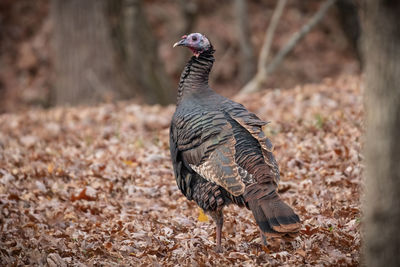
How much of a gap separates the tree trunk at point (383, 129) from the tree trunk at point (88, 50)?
925 centimetres

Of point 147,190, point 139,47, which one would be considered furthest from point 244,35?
point 147,190

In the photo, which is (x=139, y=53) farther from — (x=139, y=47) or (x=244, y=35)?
(x=244, y=35)

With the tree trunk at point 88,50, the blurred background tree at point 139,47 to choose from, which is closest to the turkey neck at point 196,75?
the blurred background tree at point 139,47

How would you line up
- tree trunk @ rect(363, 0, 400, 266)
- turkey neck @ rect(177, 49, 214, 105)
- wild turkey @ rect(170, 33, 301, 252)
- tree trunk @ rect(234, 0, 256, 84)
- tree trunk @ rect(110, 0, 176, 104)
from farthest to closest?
tree trunk @ rect(234, 0, 256, 84), tree trunk @ rect(110, 0, 176, 104), turkey neck @ rect(177, 49, 214, 105), wild turkey @ rect(170, 33, 301, 252), tree trunk @ rect(363, 0, 400, 266)

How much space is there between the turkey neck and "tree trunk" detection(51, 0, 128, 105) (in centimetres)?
633

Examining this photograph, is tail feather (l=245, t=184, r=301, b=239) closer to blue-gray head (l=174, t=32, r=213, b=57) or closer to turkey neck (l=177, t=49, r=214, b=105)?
turkey neck (l=177, t=49, r=214, b=105)

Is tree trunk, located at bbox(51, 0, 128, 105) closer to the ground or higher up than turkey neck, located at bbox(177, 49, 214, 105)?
higher up

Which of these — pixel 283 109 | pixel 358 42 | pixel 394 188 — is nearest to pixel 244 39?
pixel 358 42

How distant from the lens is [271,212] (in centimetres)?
443

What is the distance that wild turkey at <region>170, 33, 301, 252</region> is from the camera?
4.57 metres

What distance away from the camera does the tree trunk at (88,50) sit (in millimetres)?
12125

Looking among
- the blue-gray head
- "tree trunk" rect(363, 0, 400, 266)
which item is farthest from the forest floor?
the blue-gray head

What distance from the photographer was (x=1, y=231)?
5.77m

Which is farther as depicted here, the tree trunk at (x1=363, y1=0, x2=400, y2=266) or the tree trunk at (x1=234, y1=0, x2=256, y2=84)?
the tree trunk at (x1=234, y1=0, x2=256, y2=84)
